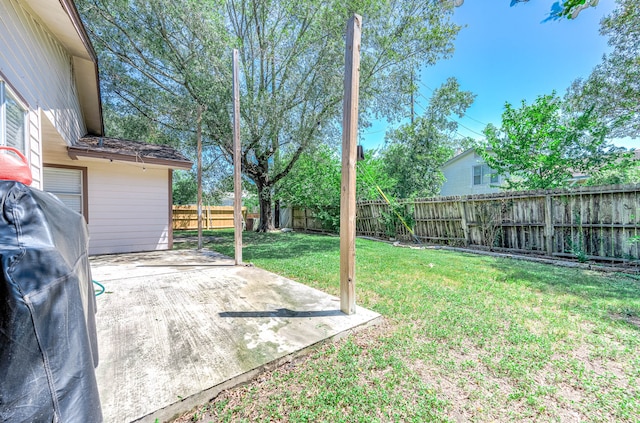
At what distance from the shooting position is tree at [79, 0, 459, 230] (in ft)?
22.2

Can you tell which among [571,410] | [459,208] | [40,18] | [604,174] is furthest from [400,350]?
[604,174]

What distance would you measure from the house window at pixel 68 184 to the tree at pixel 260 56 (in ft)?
9.82

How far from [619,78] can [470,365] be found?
10234mm

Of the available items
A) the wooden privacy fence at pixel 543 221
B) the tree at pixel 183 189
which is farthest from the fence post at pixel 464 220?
the tree at pixel 183 189

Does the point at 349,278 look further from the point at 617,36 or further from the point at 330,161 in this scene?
the point at 617,36

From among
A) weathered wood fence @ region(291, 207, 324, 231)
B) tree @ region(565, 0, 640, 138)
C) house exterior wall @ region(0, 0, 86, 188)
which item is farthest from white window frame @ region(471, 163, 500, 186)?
house exterior wall @ region(0, 0, 86, 188)

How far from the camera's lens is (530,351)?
2123 mm

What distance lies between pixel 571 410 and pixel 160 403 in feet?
7.96

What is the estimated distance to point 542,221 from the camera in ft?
19.6

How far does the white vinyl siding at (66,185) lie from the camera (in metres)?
5.61

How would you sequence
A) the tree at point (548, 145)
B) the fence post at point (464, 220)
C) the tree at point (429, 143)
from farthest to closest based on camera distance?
1. the tree at point (429, 143)
2. the fence post at point (464, 220)
3. the tree at point (548, 145)

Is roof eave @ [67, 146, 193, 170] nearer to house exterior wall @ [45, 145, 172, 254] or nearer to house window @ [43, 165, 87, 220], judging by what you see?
house exterior wall @ [45, 145, 172, 254]

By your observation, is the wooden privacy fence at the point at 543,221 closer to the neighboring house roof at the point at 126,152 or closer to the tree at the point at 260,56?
the tree at the point at 260,56

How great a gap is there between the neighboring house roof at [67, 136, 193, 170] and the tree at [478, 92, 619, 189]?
9.13 metres
